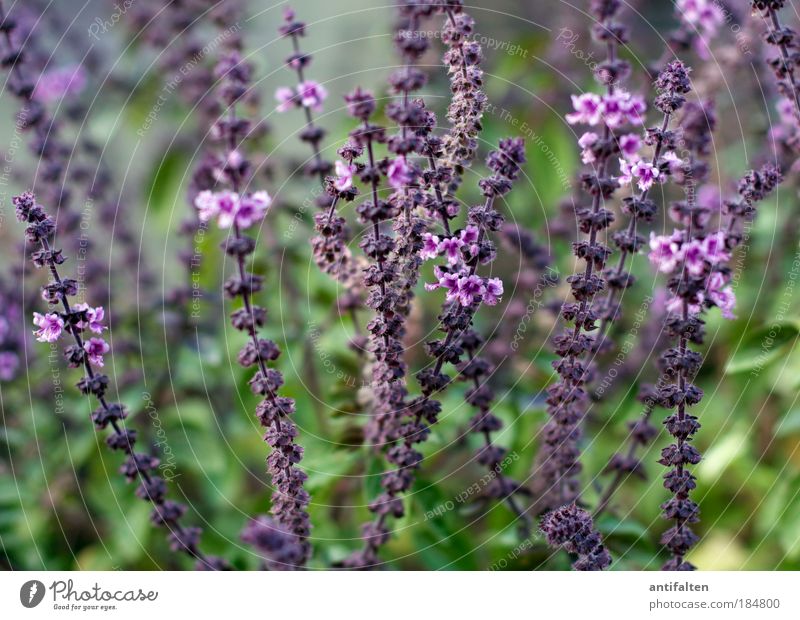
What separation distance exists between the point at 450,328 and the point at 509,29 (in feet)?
8.49

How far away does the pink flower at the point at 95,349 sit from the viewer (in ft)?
5.05

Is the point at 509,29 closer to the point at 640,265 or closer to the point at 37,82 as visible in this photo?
the point at 640,265

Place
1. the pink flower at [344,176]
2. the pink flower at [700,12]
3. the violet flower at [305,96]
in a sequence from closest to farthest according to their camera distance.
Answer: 1. the pink flower at [344,176]
2. the violet flower at [305,96]
3. the pink flower at [700,12]

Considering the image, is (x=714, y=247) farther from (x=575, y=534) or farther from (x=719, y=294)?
(x=575, y=534)

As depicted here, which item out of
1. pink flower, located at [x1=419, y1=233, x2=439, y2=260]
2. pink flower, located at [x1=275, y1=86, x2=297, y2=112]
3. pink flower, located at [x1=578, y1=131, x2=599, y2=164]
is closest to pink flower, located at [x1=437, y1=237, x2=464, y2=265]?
pink flower, located at [x1=419, y1=233, x2=439, y2=260]

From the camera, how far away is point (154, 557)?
2209 mm

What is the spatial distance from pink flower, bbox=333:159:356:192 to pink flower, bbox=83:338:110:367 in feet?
1.69

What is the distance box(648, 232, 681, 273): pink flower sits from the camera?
4.76 ft

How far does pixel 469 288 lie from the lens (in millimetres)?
1490

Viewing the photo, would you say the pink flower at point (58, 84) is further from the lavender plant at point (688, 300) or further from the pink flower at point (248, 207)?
the lavender plant at point (688, 300)

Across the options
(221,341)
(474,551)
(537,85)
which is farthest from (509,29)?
(474,551)

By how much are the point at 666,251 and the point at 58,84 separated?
1.79 metres
